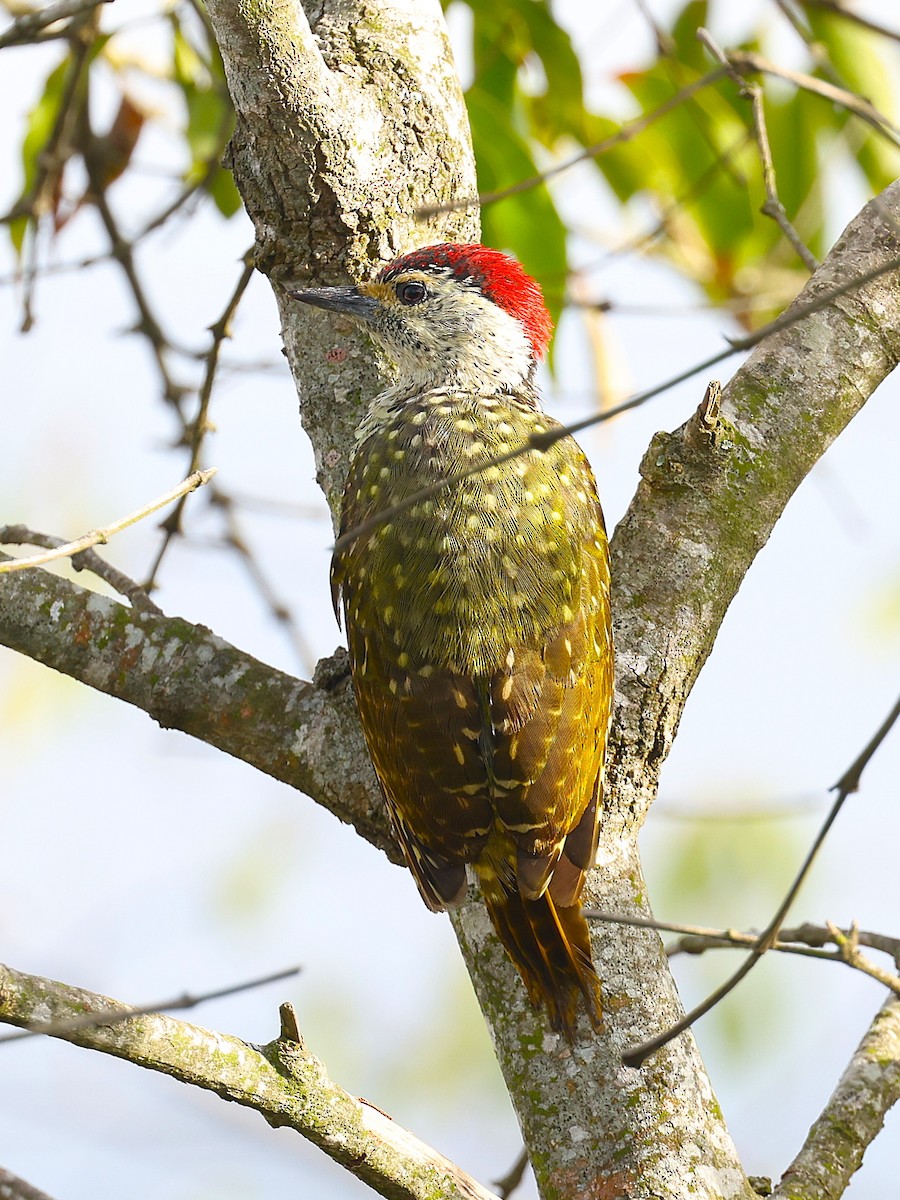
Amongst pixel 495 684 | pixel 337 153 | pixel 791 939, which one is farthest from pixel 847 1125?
pixel 337 153

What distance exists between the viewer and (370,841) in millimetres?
2801

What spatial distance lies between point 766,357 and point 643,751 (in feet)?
2.85

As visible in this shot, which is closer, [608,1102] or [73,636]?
[608,1102]

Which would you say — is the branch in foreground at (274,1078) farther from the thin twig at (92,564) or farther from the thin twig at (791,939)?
the thin twig at (92,564)

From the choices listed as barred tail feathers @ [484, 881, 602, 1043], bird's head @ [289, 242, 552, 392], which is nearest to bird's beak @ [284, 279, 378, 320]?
bird's head @ [289, 242, 552, 392]

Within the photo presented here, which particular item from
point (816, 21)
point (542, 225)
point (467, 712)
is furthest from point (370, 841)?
point (816, 21)

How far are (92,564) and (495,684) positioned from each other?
953 mm

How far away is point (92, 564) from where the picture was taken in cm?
298

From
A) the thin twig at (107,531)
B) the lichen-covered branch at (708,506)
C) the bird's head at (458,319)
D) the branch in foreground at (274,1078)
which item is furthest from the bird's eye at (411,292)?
the branch in foreground at (274,1078)

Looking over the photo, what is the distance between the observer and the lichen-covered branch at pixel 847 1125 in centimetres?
218

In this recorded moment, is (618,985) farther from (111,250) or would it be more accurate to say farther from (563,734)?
(111,250)

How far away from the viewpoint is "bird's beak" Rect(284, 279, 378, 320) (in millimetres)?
3020

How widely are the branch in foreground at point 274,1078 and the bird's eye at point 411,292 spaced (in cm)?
184

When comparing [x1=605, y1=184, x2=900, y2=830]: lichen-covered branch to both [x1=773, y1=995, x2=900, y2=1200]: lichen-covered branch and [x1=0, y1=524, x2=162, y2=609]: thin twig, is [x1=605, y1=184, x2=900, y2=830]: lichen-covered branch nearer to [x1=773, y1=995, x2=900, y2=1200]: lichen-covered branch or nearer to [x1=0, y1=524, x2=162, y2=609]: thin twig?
[x1=773, y1=995, x2=900, y2=1200]: lichen-covered branch
